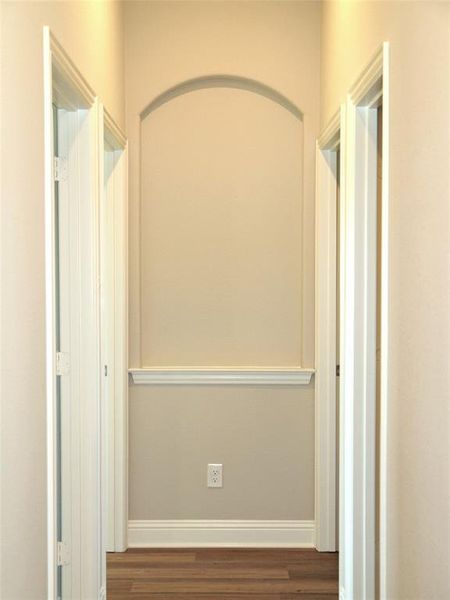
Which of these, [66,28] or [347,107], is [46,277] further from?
[347,107]

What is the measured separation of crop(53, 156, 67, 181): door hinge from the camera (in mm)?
3012

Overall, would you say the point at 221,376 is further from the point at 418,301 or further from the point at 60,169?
the point at 418,301

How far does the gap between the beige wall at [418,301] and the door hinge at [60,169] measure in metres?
1.33

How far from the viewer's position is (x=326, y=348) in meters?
4.07

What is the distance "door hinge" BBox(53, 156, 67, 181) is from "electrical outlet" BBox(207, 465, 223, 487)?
6.33 ft

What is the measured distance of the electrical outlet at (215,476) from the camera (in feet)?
13.7

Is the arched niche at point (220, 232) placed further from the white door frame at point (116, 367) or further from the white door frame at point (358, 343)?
the white door frame at point (358, 343)

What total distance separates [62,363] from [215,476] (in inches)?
60.4

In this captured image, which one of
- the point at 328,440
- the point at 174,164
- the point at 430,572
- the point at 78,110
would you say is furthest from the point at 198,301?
the point at 430,572

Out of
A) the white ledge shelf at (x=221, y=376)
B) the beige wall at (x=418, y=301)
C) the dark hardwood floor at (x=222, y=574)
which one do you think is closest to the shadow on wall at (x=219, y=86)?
the white ledge shelf at (x=221, y=376)

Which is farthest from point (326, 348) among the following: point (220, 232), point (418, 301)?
point (418, 301)

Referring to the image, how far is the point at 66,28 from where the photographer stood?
2.57 meters

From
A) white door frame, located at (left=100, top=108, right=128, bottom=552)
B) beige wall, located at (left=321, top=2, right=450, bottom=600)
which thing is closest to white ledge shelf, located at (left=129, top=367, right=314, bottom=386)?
white door frame, located at (left=100, top=108, right=128, bottom=552)

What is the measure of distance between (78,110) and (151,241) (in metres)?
1.26
